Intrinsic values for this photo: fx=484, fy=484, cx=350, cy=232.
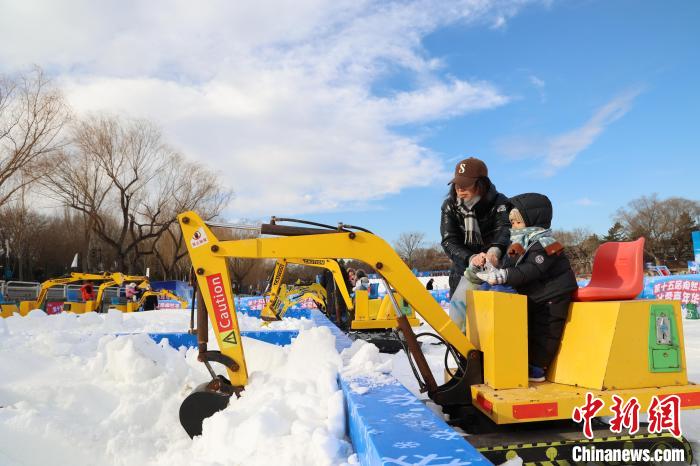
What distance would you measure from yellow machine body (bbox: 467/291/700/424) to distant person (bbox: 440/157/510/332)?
0.48 m

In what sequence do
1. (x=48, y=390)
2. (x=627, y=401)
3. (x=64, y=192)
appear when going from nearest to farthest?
(x=627, y=401)
(x=48, y=390)
(x=64, y=192)

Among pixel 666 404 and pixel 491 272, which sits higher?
pixel 491 272

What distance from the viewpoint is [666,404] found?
299 cm

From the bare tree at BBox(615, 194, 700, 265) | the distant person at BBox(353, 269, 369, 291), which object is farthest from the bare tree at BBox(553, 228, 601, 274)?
the distant person at BBox(353, 269, 369, 291)

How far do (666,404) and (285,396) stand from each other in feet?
7.70

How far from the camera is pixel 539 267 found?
315 cm

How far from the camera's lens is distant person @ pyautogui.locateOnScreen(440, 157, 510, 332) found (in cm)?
363

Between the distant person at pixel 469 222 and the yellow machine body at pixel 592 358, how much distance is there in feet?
1.57

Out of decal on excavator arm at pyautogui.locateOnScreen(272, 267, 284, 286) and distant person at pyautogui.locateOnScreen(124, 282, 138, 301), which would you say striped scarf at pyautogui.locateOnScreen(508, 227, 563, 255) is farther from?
distant person at pyautogui.locateOnScreen(124, 282, 138, 301)

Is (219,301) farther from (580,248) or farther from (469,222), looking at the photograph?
(580,248)

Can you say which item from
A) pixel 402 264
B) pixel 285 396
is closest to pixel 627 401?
pixel 402 264

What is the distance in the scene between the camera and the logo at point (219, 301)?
11.3 feet

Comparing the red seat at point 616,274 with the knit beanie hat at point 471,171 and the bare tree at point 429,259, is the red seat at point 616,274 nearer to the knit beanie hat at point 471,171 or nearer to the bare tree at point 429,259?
the knit beanie hat at point 471,171

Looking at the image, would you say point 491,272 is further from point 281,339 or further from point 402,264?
point 281,339
